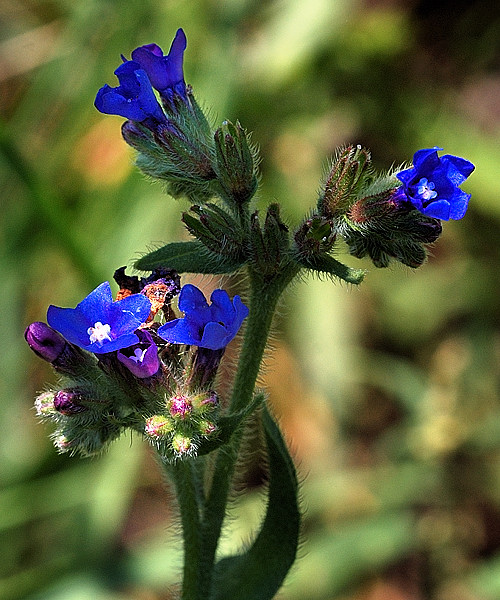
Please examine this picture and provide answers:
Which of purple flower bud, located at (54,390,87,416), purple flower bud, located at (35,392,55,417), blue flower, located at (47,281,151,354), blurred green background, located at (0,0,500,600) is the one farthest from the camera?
blurred green background, located at (0,0,500,600)

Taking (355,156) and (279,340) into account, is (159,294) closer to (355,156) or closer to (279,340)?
(355,156)

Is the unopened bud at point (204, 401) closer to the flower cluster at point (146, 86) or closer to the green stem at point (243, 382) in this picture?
Result: the green stem at point (243, 382)

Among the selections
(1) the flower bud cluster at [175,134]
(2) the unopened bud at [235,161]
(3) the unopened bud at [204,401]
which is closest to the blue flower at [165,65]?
(1) the flower bud cluster at [175,134]

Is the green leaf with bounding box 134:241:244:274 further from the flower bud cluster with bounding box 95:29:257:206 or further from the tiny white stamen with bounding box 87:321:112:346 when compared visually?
the tiny white stamen with bounding box 87:321:112:346

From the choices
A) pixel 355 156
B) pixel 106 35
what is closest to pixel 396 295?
pixel 106 35

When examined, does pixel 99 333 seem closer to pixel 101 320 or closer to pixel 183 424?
pixel 101 320

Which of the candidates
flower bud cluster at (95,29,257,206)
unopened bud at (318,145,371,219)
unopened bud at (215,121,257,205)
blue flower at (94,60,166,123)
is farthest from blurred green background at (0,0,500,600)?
unopened bud at (318,145,371,219)

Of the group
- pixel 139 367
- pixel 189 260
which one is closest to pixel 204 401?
pixel 139 367
